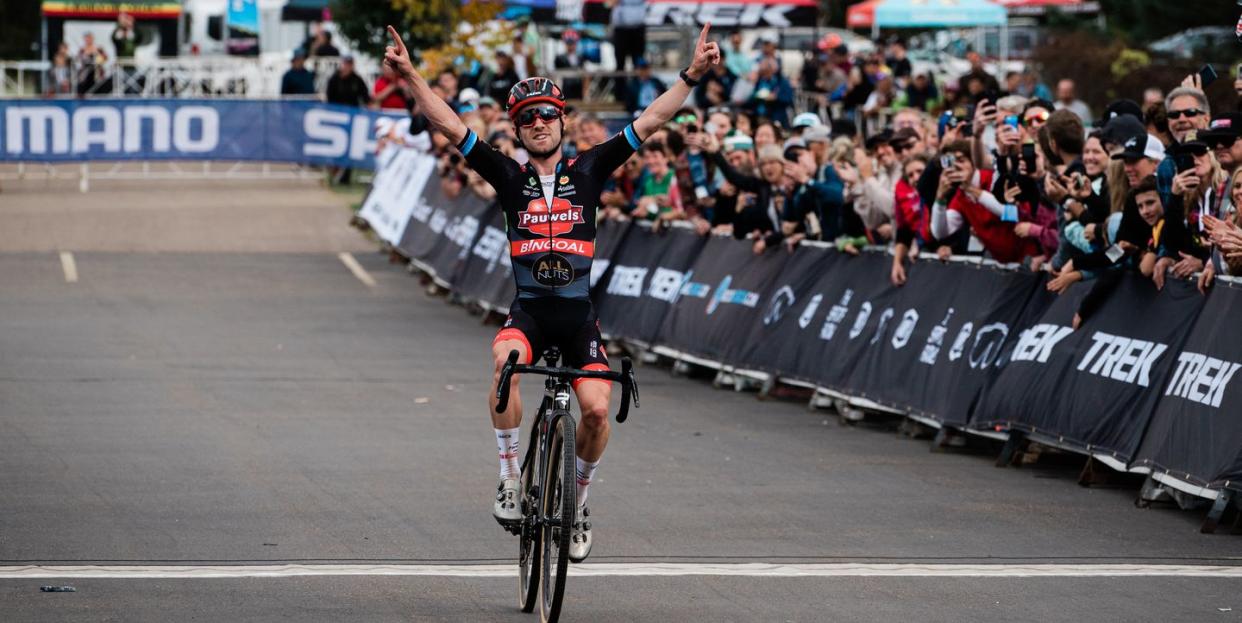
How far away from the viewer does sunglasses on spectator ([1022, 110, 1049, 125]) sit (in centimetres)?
1479

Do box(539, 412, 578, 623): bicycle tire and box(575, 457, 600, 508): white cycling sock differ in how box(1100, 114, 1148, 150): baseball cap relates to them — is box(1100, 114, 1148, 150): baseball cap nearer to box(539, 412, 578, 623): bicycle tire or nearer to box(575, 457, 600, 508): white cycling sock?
box(575, 457, 600, 508): white cycling sock

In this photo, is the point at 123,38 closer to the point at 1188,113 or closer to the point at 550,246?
the point at 1188,113

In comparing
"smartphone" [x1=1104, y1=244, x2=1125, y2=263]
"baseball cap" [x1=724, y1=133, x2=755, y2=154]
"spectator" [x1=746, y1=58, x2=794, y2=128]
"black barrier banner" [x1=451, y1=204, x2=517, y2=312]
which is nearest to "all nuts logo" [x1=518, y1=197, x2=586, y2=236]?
"smartphone" [x1=1104, y1=244, x2=1125, y2=263]

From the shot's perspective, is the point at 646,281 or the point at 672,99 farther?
the point at 646,281

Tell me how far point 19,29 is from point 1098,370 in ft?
192

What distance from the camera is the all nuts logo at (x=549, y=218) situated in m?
8.63

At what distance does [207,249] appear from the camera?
2778cm

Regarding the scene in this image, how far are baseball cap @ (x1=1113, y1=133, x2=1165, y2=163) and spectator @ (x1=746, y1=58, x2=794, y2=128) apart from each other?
56.0 ft

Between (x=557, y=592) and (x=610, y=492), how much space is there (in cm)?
368

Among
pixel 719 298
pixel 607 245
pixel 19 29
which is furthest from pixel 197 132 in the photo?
pixel 19 29

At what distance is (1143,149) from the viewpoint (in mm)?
11719

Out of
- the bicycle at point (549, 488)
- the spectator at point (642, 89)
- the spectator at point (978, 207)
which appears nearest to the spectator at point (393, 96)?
the spectator at point (642, 89)

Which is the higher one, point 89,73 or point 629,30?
point 629,30

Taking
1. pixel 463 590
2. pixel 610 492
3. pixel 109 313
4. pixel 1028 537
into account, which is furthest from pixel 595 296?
pixel 463 590
